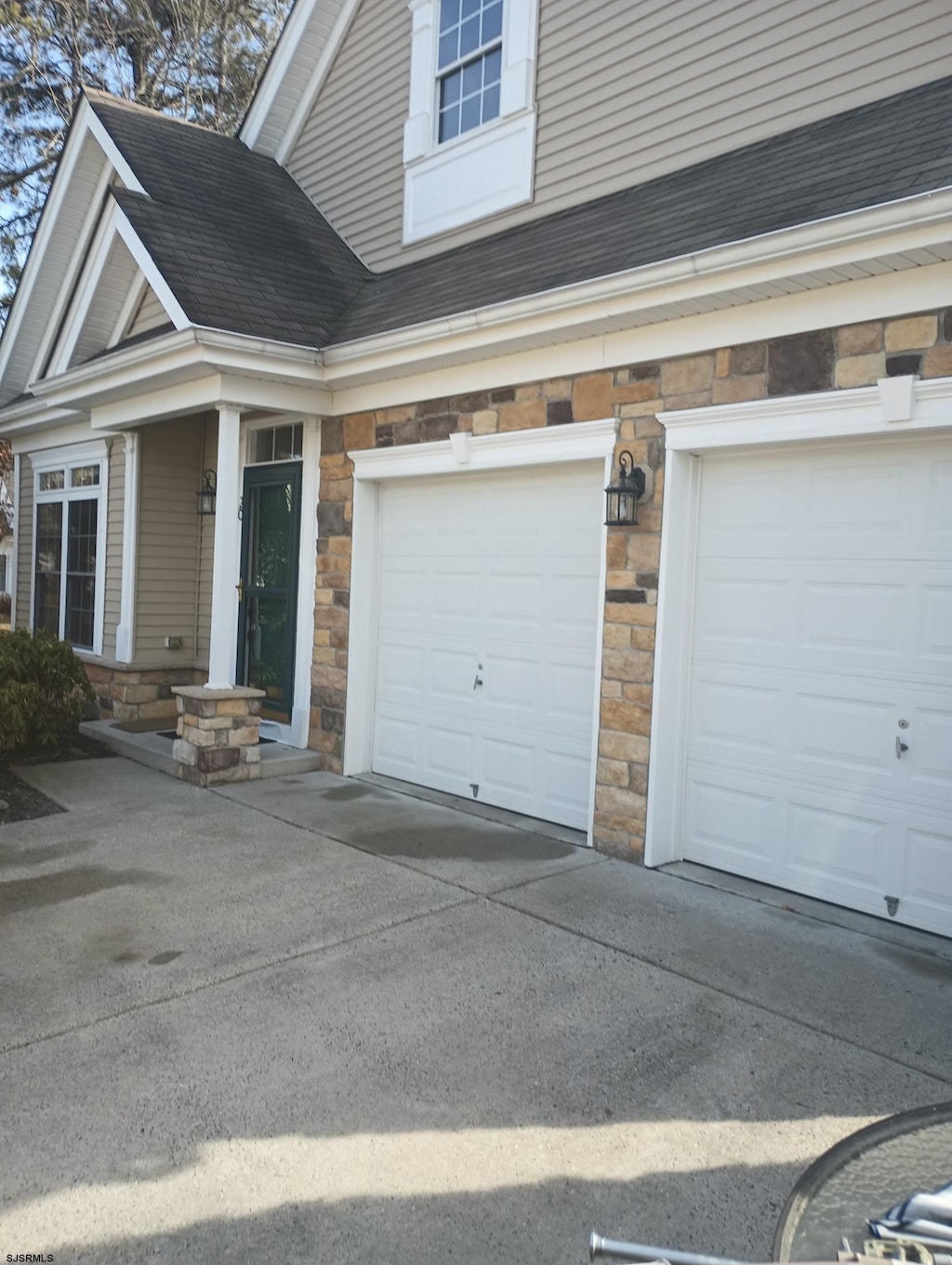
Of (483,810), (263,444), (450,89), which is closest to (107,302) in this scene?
(263,444)

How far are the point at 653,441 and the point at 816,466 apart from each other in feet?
3.04

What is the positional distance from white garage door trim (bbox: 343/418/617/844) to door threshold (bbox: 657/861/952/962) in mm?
739

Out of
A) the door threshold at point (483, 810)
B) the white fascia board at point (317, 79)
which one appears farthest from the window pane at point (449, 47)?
the door threshold at point (483, 810)

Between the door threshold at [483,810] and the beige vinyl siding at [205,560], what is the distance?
3.10 metres

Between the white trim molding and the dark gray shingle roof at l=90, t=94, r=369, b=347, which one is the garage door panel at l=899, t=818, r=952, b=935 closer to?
the dark gray shingle roof at l=90, t=94, r=369, b=347

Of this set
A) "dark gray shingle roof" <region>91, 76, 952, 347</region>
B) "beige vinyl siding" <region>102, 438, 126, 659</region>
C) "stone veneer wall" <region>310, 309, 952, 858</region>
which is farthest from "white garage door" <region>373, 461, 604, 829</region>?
"beige vinyl siding" <region>102, 438, 126, 659</region>

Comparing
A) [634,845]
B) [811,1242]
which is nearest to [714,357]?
[634,845]

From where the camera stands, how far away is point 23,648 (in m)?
8.73

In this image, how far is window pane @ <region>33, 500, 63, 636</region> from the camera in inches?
457

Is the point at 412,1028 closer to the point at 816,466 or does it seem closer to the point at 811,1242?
the point at 811,1242

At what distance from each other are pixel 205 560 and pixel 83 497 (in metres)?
1.90

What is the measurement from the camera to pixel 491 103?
7.62 meters

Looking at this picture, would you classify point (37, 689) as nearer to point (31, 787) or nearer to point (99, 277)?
point (31, 787)

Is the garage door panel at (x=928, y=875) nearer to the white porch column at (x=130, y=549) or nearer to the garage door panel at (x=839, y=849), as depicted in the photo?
the garage door panel at (x=839, y=849)
